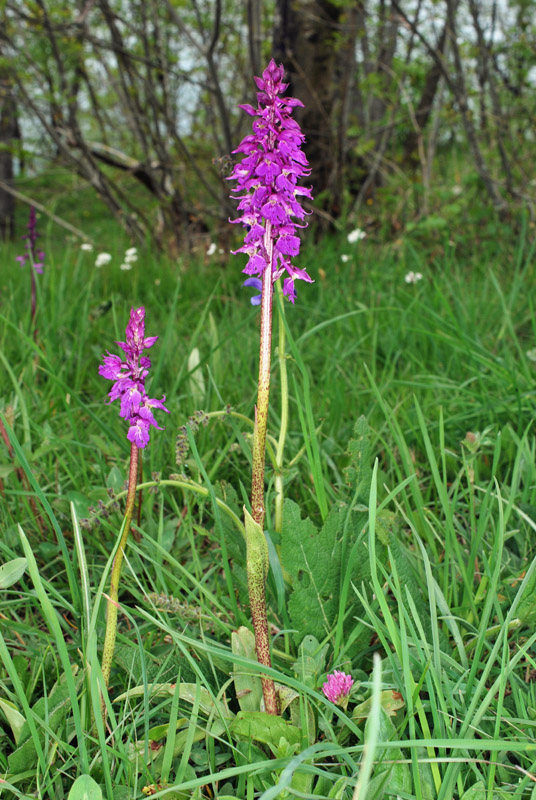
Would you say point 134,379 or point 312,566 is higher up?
point 134,379

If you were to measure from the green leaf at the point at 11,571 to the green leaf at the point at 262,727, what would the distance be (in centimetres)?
49

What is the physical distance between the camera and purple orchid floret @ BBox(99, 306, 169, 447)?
1.08 meters

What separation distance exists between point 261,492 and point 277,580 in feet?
1.26

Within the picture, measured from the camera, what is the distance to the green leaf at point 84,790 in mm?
931

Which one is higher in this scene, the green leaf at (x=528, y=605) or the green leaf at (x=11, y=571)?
the green leaf at (x=11, y=571)

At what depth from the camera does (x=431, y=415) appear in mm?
2273

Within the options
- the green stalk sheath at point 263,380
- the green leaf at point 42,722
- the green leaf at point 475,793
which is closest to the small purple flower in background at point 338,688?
the green leaf at point 475,793

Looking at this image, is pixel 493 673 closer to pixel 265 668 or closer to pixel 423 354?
pixel 265 668

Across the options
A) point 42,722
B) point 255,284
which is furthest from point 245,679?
point 255,284

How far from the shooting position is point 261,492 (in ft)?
3.53

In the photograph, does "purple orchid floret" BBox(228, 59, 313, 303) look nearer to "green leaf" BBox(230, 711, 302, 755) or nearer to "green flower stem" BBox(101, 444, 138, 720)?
"green flower stem" BBox(101, 444, 138, 720)

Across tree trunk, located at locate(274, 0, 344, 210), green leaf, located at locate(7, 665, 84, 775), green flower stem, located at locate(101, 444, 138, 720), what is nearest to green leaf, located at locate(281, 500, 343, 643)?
green flower stem, located at locate(101, 444, 138, 720)

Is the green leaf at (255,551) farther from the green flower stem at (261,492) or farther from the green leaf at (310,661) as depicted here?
the green leaf at (310,661)

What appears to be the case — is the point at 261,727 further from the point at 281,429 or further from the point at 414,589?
the point at 281,429
